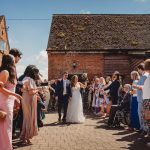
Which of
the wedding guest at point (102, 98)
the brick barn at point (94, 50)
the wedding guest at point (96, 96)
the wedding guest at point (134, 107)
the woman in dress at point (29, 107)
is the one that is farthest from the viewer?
the brick barn at point (94, 50)

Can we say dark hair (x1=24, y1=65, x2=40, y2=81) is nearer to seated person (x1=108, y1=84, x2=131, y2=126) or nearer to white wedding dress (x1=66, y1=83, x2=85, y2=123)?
seated person (x1=108, y1=84, x2=131, y2=126)

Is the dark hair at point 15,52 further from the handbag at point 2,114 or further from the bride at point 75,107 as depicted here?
the bride at point 75,107

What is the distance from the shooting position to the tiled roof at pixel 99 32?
94.7ft

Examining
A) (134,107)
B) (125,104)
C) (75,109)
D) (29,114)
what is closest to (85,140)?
(29,114)

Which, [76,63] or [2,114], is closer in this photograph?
[2,114]

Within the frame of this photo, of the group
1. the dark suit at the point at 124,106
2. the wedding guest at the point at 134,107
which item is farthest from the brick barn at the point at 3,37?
the wedding guest at the point at 134,107

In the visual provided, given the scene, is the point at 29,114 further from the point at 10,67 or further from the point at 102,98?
the point at 102,98

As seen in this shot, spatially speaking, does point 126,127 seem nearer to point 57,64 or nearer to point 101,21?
point 57,64

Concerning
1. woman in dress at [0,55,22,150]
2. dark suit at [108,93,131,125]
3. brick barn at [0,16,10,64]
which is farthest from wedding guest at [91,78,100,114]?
brick barn at [0,16,10,64]

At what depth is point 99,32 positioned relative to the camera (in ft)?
101

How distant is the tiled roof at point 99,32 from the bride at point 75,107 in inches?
533

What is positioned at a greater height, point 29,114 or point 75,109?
point 75,109

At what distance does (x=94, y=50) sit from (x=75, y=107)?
14209 millimetres

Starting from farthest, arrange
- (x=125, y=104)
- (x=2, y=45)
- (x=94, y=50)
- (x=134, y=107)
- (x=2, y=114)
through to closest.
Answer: (x=2, y=45), (x=94, y=50), (x=125, y=104), (x=134, y=107), (x=2, y=114)
